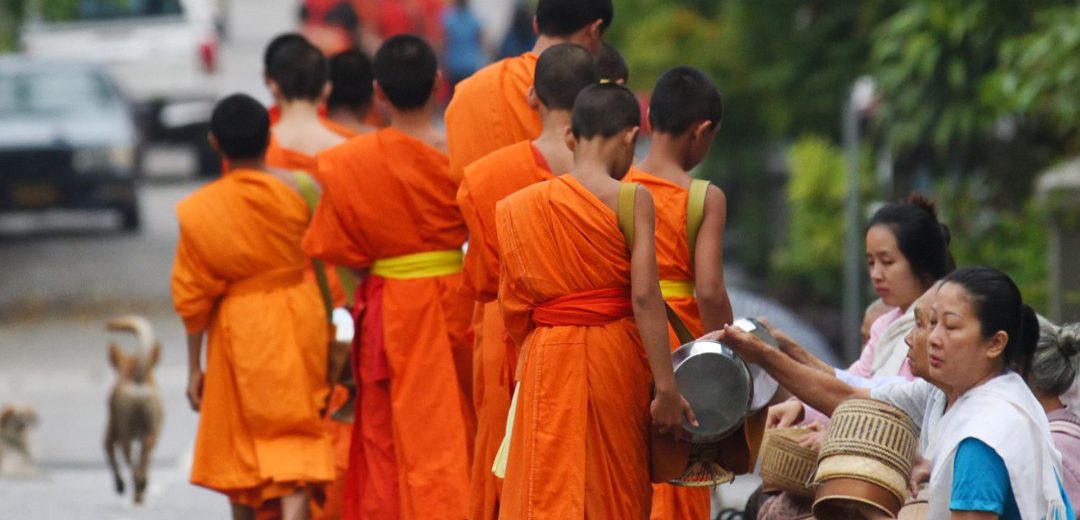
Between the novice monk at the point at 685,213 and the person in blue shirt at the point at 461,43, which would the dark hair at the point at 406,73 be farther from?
the person in blue shirt at the point at 461,43

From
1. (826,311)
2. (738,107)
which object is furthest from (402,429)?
(826,311)

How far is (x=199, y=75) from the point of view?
23656 mm

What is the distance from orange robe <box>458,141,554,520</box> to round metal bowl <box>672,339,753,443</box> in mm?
832

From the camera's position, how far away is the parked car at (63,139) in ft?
58.6

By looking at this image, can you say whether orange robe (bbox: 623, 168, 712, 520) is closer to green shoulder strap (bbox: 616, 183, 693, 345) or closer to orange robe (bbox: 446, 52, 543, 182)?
green shoulder strap (bbox: 616, 183, 693, 345)

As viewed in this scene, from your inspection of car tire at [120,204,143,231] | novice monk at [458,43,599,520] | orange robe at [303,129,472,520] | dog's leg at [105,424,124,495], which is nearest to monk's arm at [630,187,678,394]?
novice monk at [458,43,599,520]

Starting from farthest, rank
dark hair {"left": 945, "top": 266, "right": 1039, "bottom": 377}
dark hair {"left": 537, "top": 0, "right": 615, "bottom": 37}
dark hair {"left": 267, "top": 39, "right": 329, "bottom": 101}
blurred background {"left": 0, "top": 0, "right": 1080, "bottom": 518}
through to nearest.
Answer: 1. blurred background {"left": 0, "top": 0, "right": 1080, "bottom": 518}
2. dark hair {"left": 267, "top": 39, "right": 329, "bottom": 101}
3. dark hair {"left": 537, "top": 0, "right": 615, "bottom": 37}
4. dark hair {"left": 945, "top": 266, "right": 1039, "bottom": 377}

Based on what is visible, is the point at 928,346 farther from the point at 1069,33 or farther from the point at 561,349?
the point at 1069,33

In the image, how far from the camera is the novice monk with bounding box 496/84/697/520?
527 centimetres

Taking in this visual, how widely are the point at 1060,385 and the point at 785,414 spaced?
0.93 m

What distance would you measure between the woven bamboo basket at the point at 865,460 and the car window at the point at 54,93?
14625 mm

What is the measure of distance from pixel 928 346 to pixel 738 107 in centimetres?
1082

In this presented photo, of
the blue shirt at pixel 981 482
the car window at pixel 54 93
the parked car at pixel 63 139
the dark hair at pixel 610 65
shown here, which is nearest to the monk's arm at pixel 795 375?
the blue shirt at pixel 981 482

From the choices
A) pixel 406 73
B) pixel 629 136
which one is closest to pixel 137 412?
pixel 406 73
